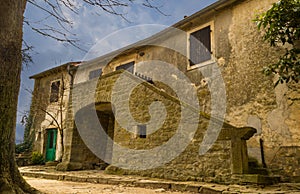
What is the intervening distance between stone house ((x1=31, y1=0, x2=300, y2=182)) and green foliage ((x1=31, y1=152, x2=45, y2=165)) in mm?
5055

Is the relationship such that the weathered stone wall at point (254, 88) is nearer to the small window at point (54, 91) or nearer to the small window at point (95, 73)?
the small window at point (95, 73)

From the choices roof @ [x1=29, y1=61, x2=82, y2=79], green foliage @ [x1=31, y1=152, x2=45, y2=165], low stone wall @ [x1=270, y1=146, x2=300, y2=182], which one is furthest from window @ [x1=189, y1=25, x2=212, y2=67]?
green foliage @ [x1=31, y1=152, x2=45, y2=165]

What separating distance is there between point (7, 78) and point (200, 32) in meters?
7.39

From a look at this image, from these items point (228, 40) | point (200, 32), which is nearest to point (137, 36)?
point (200, 32)

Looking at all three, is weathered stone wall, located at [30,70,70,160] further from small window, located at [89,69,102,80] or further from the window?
the window

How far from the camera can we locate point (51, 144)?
13602 mm

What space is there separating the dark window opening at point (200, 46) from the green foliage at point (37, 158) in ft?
31.5

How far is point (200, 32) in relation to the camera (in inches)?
358

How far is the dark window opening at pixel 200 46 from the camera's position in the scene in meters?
8.68

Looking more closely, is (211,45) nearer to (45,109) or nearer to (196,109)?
(196,109)

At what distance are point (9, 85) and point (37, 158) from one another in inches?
443

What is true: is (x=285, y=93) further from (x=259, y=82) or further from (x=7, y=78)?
(x=7, y=78)

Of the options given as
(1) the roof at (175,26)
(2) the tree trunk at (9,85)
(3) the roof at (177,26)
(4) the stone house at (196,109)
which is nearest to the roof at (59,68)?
(1) the roof at (175,26)

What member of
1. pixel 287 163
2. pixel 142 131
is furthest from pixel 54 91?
pixel 287 163
